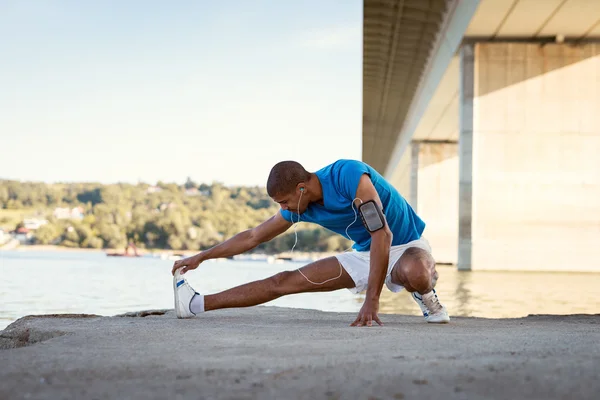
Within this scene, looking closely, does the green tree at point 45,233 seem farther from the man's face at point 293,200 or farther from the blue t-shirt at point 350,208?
the man's face at point 293,200

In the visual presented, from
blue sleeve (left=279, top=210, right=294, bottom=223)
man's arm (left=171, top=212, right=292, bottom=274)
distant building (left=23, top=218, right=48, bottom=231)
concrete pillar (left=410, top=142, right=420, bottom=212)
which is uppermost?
concrete pillar (left=410, top=142, right=420, bottom=212)

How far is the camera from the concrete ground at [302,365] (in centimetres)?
229

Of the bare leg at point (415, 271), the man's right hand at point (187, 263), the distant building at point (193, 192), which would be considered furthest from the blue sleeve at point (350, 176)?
the distant building at point (193, 192)

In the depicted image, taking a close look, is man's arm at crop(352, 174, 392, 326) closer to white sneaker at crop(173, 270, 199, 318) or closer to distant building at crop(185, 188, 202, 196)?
white sneaker at crop(173, 270, 199, 318)

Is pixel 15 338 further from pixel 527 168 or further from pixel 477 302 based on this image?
pixel 527 168

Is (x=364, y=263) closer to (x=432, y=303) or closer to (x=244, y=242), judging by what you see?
(x=432, y=303)

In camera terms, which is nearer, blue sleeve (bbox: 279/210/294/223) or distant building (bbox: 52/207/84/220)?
blue sleeve (bbox: 279/210/294/223)

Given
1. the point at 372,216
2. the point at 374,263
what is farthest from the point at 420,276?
the point at 372,216

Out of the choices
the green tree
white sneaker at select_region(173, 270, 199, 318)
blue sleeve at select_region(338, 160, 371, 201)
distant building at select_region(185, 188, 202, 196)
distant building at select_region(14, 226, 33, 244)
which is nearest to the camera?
blue sleeve at select_region(338, 160, 371, 201)

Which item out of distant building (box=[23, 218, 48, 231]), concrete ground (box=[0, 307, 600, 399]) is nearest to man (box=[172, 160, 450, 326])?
concrete ground (box=[0, 307, 600, 399])

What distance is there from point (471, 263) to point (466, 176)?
2.20 metres

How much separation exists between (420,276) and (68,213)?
106678 millimetres

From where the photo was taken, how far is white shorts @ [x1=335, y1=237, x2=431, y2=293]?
5.28 metres

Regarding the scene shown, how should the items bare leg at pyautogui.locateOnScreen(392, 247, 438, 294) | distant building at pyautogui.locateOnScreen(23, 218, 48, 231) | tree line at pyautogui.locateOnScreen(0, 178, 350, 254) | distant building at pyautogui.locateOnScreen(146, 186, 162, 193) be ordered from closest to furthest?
bare leg at pyautogui.locateOnScreen(392, 247, 438, 294)
tree line at pyautogui.locateOnScreen(0, 178, 350, 254)
distant building at pyautogui.locateOnScreen(23, 218, 48, 231)
distant building at pyautogui.locateOnScreen(146, 186, 162, 193)
